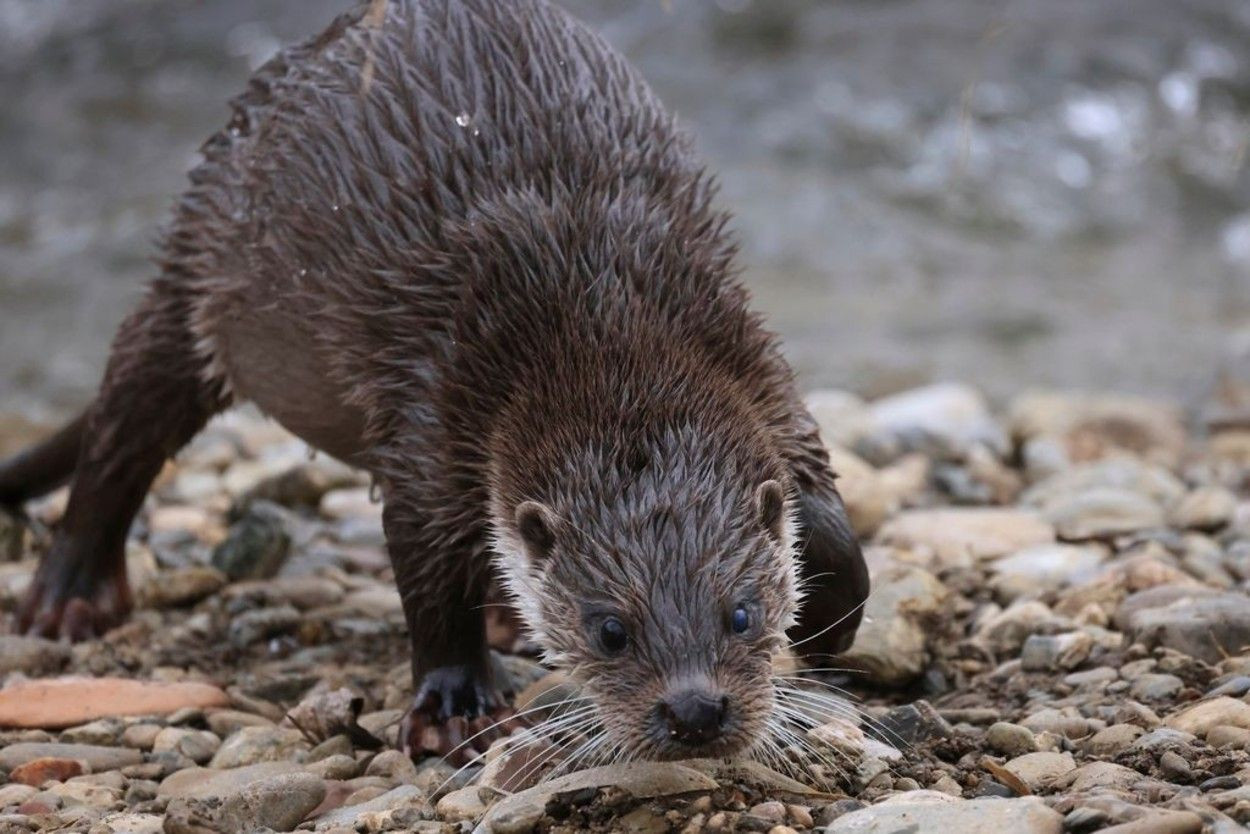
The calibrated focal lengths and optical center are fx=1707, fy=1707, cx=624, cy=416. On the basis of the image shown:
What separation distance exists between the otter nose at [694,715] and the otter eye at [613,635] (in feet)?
0.59

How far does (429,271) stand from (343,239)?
312 millimetres

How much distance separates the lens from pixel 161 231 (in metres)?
4.82

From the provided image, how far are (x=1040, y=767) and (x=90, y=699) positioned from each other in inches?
86.8

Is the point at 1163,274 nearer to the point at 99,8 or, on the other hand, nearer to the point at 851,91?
the point at 851,91

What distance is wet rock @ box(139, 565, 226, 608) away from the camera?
16.6ft

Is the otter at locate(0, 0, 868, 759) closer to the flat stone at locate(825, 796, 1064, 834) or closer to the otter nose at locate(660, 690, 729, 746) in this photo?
the otter nose at locate(660, 690, 729, 746)

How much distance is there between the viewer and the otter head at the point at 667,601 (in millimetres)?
3064

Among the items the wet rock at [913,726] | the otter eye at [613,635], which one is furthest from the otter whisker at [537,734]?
the wet rock at [913,726]

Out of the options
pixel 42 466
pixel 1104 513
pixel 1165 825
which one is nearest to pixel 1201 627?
pixel 1165 825

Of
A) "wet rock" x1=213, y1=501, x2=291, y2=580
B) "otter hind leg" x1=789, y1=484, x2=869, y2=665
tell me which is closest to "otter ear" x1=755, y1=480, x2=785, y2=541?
"otter hind leg" x1=789, y1=484, x2=869, y2=665

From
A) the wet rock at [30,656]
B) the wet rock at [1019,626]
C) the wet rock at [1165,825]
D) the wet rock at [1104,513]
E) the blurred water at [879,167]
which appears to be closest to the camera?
the wet rock at [1165,825]

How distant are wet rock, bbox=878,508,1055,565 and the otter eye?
74.9 inches

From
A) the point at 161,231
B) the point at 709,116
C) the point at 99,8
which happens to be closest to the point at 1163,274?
the point at 709,116

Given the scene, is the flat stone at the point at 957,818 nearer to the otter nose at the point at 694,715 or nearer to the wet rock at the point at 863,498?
the otter nose at the point at 694,715
